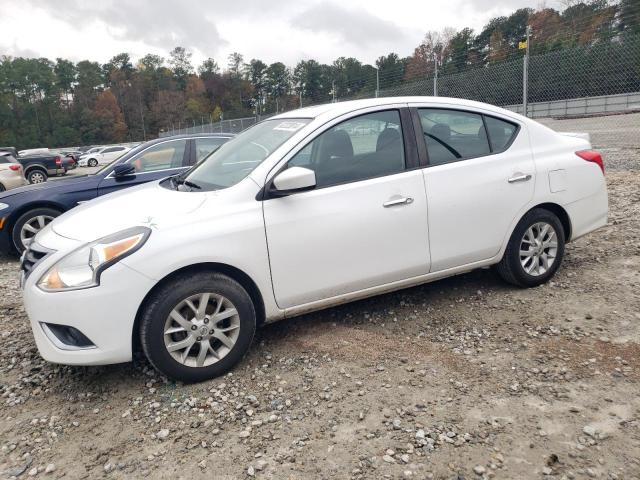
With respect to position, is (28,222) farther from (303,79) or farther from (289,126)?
(303,79)

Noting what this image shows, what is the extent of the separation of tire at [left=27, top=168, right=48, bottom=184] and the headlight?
2122 centimetres

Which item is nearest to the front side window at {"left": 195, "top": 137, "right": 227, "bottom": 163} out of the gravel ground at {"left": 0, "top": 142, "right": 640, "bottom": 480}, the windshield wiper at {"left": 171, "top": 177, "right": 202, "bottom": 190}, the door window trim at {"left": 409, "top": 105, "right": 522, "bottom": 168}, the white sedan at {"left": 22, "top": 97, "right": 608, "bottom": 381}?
the white sedan at {"left": 22, "top": 97, "right": 608, "bottom": 381}

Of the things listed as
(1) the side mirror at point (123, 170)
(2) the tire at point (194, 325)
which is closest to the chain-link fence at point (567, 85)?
(1) the side mirror at point (123, 170)

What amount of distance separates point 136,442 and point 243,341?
824mm

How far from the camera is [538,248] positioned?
4043 mm

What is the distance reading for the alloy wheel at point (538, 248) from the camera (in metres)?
4.00

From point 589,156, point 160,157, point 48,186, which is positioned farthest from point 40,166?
point 589,156

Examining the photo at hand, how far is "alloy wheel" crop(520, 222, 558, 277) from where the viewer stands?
13.1 feet

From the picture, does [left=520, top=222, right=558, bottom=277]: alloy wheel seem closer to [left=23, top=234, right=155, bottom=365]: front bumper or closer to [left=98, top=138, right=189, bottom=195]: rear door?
[left=23, top=234, right=155, bottom=365]: front bumper

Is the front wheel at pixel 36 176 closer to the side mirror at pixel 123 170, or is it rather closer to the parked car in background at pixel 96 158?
the parked car in background at pixel 96 158

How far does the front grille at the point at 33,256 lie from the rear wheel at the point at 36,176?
20.6 metres

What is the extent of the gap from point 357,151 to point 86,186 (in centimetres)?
443

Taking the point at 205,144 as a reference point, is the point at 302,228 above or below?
below

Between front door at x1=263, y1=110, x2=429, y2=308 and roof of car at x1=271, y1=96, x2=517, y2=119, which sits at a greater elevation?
roof of car at x1=271, y1=96, x2=517, y2=119
